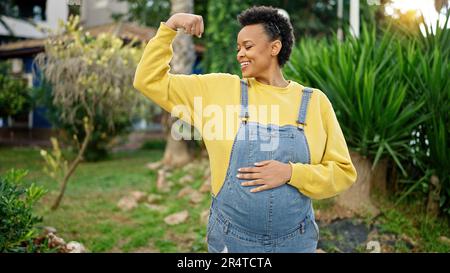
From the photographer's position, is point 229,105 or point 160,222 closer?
point 229,105

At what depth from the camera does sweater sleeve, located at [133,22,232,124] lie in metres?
1.93

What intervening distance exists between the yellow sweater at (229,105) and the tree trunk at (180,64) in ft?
25.8

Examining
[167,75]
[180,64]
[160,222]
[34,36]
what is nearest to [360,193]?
[160,222]

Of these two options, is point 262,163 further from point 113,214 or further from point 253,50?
point 113,214

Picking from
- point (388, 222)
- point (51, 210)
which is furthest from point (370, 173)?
point (51, 210)

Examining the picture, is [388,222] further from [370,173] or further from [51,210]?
[51,210]

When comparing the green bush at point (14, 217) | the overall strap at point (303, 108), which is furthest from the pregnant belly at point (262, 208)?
the green bush at point (14, 217)

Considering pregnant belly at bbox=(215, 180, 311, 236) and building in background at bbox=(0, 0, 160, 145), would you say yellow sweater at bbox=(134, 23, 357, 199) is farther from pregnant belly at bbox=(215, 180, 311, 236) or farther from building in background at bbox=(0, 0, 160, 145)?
building in background at bbox=(0, 0, 160, 145)

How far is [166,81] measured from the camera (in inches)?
77.7

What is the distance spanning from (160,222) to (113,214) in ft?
2.47

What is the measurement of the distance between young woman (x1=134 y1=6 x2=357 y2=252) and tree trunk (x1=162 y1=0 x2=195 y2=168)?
7.85 metres
